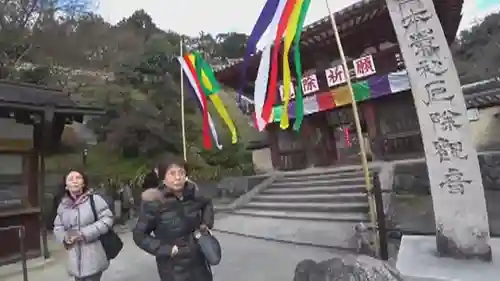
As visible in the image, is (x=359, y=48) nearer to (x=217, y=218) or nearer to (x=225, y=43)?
(x=217, y=218)

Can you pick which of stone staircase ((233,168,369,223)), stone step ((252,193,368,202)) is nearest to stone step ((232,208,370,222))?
stone staircase ((233,168,369,223))

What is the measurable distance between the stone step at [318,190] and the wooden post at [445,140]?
19.8ft

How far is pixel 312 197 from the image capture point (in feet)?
34.8

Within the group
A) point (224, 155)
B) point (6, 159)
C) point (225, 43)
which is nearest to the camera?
point (6, 159)

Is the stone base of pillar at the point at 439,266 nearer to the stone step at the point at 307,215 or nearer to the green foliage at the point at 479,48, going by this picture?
the stone step at the point at 307,215

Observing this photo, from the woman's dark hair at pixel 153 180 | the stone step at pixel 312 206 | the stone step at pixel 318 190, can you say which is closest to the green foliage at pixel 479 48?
the stone step at pixel 318 190

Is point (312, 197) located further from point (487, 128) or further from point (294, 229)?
point (487, 128)

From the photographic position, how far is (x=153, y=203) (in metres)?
2.93

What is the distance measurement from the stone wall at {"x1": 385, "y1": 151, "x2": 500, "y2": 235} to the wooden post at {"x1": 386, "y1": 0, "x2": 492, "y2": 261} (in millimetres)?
2870

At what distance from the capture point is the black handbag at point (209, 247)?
2.84m

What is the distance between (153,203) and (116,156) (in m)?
17.3

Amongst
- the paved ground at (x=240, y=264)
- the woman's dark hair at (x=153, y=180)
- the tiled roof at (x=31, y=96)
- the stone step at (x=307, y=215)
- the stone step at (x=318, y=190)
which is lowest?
the paved ground at (x=240, y=264)

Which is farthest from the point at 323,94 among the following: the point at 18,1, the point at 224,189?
the point at 18,1

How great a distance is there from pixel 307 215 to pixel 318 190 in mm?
1507
